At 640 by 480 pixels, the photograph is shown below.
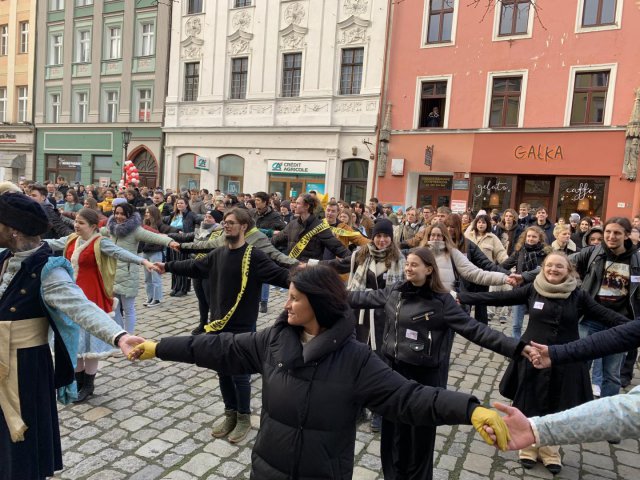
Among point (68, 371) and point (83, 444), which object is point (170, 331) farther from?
point (68, 371)

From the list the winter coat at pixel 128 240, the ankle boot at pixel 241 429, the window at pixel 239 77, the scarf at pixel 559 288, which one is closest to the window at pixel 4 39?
the window at pixel 239 77

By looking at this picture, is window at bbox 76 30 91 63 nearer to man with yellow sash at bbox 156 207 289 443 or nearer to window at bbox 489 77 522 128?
window at bbox 489 77 522 128

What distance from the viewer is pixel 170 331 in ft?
24.7

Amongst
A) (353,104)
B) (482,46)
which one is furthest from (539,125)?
(353,104)

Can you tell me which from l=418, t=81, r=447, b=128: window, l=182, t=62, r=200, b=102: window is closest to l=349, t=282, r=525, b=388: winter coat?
l=418, t=81, r=447, b=128: window

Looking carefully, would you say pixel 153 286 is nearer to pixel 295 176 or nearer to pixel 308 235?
pixel 308 235

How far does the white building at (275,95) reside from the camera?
21328 millimetres

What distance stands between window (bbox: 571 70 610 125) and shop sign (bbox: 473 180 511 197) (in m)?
3.27

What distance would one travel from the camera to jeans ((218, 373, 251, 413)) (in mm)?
4395

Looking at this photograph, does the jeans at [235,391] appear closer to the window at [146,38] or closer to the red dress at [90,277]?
the red dress at [90,277]

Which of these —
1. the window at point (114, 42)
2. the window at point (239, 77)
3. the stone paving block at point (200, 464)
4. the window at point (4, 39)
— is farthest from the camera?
the window at point (4, 39)

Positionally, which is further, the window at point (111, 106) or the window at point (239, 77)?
the window at point (111, 106)

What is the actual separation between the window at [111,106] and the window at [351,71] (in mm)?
14529

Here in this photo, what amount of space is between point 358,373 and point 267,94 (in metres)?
22.3
